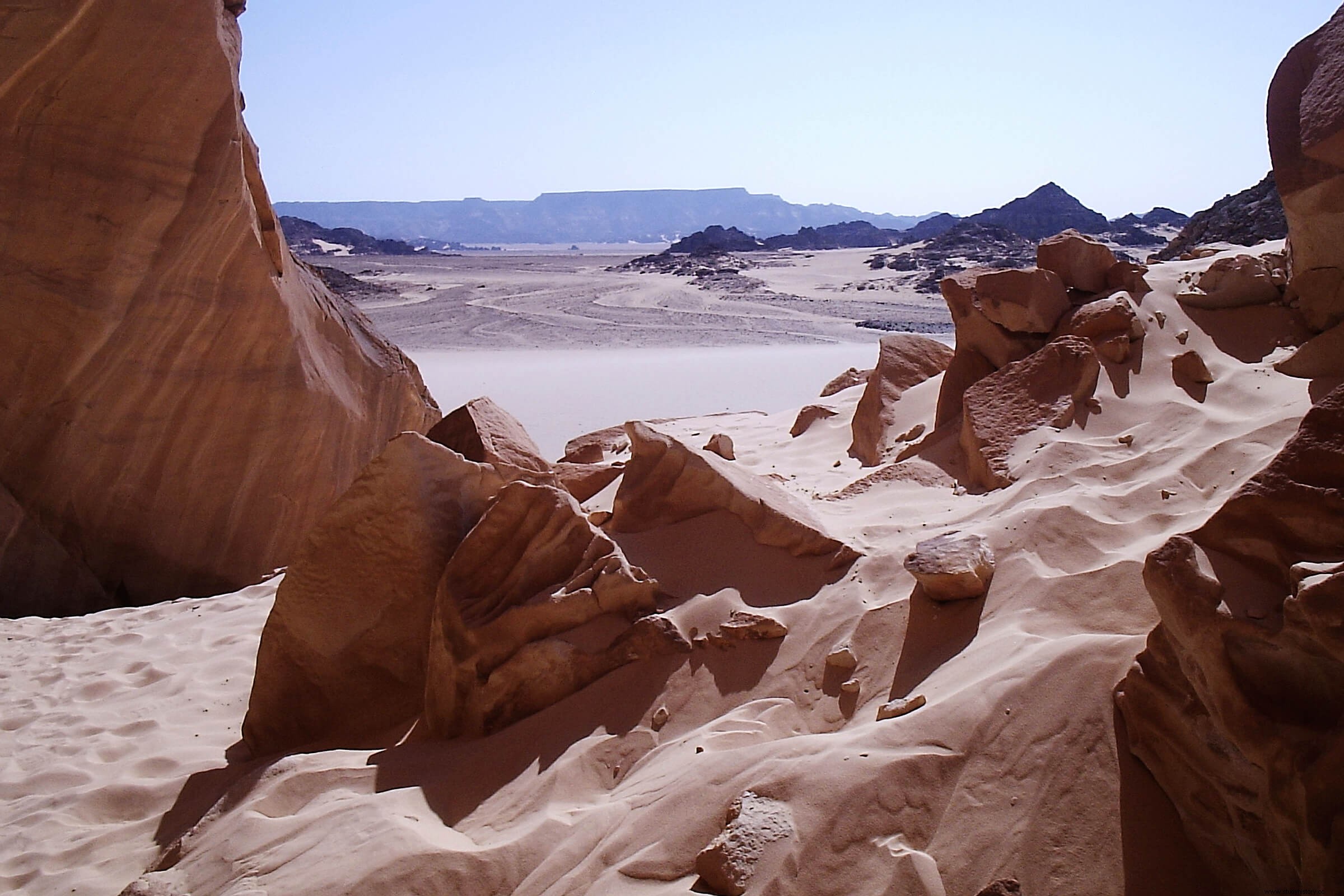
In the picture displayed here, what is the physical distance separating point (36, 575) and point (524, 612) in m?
3.63

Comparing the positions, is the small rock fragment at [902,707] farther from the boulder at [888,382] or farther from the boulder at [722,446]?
the boulder at [722,446]

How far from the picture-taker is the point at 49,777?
2938mm

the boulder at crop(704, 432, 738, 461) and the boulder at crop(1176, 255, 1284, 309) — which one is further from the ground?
the boulder at crop(1176, 255, 1284, 309)

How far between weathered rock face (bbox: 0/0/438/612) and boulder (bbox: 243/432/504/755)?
8.79 ft

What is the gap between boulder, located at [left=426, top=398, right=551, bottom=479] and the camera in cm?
406

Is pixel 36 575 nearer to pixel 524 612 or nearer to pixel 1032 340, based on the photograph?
pixel 524 612

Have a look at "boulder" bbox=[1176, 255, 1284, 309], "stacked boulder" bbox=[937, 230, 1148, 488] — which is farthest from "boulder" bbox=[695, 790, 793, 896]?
"boulder" bbox=[1176, 255, 1284, 309]

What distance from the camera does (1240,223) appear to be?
12.6m

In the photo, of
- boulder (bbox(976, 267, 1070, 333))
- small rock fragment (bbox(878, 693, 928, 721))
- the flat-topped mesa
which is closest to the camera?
small rock fragment (bbox(878, 693, 928, 721))

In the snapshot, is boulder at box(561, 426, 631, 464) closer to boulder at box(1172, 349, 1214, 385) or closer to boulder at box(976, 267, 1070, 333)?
boulder at box(976, 267, 1070, 333)

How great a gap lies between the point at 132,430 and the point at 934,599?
4566 millimetres

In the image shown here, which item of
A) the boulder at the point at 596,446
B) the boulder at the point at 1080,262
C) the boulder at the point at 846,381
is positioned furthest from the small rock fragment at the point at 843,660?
the boulder at the point at 846,381

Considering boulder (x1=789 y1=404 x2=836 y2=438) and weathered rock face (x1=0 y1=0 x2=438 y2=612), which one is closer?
weathered rock face (x1=0 y1=0 x2=438 y2=612)

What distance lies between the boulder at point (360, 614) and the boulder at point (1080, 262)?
3.05m
